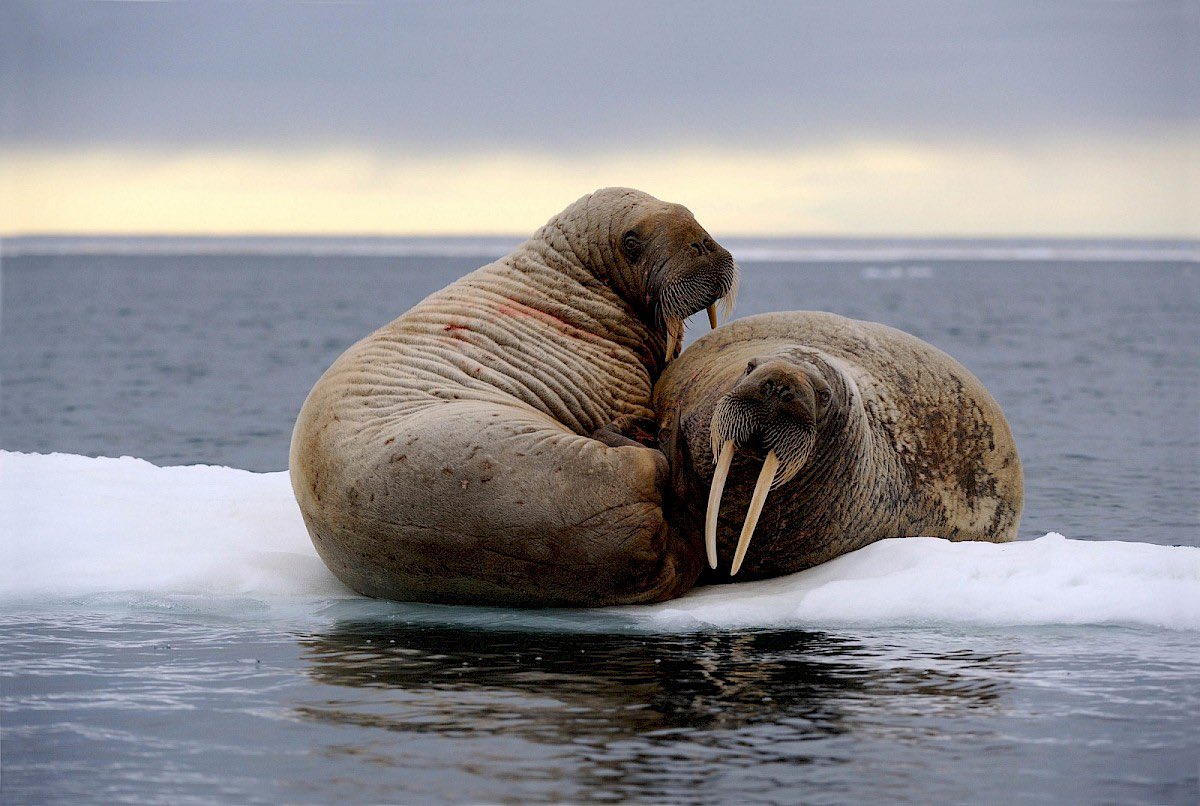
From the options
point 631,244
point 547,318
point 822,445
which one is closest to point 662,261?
point 631,244

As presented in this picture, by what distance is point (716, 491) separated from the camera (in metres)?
6.72

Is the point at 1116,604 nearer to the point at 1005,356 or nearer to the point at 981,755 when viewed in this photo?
the point at 981,755

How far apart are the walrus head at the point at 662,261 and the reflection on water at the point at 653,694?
2141mm

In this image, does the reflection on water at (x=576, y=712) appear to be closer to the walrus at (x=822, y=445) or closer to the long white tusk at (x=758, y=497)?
the long white tusk at (x=758, y=497)

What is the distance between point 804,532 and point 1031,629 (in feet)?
3.50

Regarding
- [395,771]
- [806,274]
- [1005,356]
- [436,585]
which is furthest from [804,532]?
[806,274]

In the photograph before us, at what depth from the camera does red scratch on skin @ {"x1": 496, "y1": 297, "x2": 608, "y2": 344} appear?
8.22 meters

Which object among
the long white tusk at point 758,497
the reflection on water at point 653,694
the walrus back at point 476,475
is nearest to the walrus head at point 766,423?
the long white tusk at point 758,497

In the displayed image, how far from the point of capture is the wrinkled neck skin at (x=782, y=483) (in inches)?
279

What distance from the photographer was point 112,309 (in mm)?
53344

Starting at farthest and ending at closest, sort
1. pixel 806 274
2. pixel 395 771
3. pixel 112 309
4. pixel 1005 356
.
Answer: pixel 806 274
pixel 112 309
pixel 1005 356
pixel 395 771

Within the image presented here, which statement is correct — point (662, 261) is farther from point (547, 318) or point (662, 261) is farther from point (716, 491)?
point (716, 491)

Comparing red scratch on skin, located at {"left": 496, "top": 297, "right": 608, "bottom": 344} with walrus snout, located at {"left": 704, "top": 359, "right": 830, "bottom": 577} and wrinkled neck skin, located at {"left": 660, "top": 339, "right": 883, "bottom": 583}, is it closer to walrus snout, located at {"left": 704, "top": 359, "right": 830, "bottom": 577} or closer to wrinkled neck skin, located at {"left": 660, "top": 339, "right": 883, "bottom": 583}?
wrinkled neck skin, located at {"left": 660, "top": 339, "right": 883, "bottom": 583}

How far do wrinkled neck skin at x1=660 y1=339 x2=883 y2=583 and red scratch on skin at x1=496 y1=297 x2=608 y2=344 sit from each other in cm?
90
